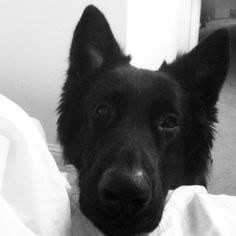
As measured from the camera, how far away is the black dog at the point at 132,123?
40.7 inches

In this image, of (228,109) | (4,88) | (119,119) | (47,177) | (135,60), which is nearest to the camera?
(47,177)

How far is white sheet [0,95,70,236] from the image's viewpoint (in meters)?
0.88

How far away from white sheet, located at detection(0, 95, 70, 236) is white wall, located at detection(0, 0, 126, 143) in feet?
4.36

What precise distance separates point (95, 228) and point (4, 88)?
167 cm

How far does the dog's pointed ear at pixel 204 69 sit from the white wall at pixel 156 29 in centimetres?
14

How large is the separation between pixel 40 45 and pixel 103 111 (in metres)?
1.19

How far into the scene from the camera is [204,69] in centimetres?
151

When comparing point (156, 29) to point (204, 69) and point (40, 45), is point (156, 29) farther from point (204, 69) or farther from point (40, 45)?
point (204, 69)

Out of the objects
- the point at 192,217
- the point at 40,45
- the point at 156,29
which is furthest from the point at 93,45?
Answer: the point at 156,29

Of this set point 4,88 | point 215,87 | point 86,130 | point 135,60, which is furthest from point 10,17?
point 215,87

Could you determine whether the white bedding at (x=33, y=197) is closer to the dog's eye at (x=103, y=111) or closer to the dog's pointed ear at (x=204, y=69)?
the dog's eye at (x=103, y=111)

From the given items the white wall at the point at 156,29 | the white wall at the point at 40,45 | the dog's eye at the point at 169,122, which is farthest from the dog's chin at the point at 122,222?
the white wall at the point at 40,45

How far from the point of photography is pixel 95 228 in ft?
3.60

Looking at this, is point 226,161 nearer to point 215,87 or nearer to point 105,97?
point 215,87
